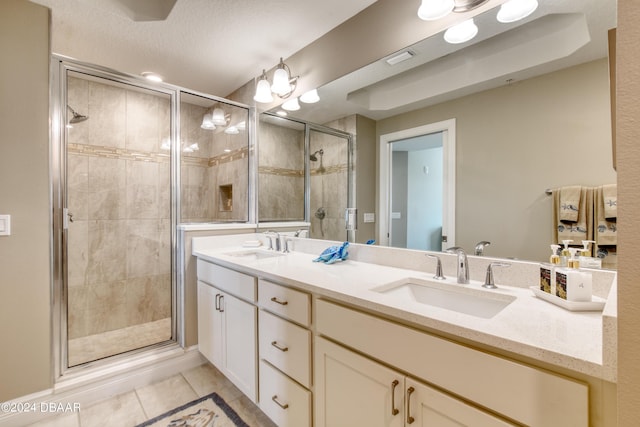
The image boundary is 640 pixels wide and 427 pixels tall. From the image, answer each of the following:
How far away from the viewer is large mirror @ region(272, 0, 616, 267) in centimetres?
99

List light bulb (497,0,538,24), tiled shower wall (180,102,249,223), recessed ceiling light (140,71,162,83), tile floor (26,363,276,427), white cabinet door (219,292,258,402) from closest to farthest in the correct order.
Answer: light bulb (497,0,538,24) → white cabinet door (219,292,258,402) → tile floor (26,363,276,427) → recessed ceiling light (140,71,162,83) → tiled shower wall (180,102,249,223)

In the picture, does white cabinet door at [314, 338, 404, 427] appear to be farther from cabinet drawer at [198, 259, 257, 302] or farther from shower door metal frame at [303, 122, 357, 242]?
shower door metal frame at [303, 122, 357, 242]

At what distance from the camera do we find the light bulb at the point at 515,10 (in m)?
1.11

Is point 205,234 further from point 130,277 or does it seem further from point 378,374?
point 378,374

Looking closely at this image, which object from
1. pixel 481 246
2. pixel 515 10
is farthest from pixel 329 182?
pixel 515 10

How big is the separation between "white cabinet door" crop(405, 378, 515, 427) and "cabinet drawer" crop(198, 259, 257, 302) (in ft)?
2.91

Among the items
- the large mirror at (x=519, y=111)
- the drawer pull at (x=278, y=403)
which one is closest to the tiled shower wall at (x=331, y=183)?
the large mirror at (x=519, y=111)

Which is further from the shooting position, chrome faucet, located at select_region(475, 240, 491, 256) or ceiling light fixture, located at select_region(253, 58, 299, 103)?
ceiling light fixture, located at select_region(253, 58, 299, 103)

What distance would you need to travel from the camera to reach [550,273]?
96 centimetres

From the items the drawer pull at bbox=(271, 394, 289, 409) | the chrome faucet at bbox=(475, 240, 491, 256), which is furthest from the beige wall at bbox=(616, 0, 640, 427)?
the drawer pull at bbox=(271, 394, 289, 409)

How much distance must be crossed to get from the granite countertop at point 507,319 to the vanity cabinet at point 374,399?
18 centimetres

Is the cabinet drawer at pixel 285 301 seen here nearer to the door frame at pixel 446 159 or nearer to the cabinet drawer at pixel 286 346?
the cabinet drawer at pixel 286 346

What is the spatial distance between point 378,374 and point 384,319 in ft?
0.60

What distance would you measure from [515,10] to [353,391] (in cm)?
162
